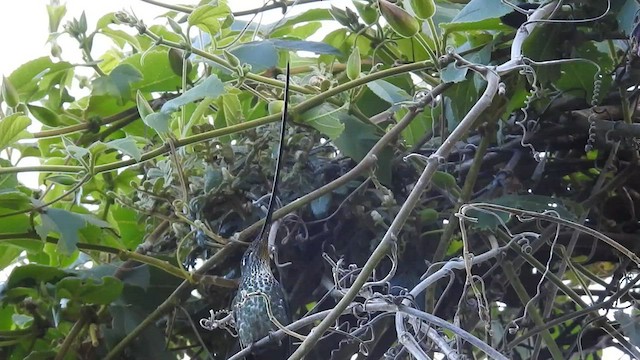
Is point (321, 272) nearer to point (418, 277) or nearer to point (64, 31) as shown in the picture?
point (418, 277)

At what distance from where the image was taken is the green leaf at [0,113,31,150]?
0.50 m

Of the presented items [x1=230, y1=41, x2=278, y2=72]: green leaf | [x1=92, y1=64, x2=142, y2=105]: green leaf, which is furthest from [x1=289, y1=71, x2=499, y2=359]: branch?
[x1=92, y1=64, x2=142, y2=105]: green leaf

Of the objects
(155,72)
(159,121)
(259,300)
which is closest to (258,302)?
(259,300)

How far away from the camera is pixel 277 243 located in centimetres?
56

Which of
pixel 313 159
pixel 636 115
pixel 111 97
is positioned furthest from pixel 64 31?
pixel 636 115

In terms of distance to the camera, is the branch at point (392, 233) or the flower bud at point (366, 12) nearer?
the branch at point (392, 233)

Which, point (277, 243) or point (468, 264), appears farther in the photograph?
point (277, 243)

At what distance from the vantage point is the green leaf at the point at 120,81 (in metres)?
0.55

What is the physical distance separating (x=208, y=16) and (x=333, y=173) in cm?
14

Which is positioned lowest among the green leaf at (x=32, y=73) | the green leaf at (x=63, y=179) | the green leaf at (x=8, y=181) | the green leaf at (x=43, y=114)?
the green leaf at (x=8, y=181)

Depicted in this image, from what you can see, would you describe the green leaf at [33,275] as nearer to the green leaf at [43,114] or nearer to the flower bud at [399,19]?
the green leaf at [43,114]

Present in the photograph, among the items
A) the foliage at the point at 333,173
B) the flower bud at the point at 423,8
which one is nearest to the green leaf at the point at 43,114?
the foliage at the point at 333,173

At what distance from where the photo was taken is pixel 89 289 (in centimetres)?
53

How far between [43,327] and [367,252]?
248 millimetres
